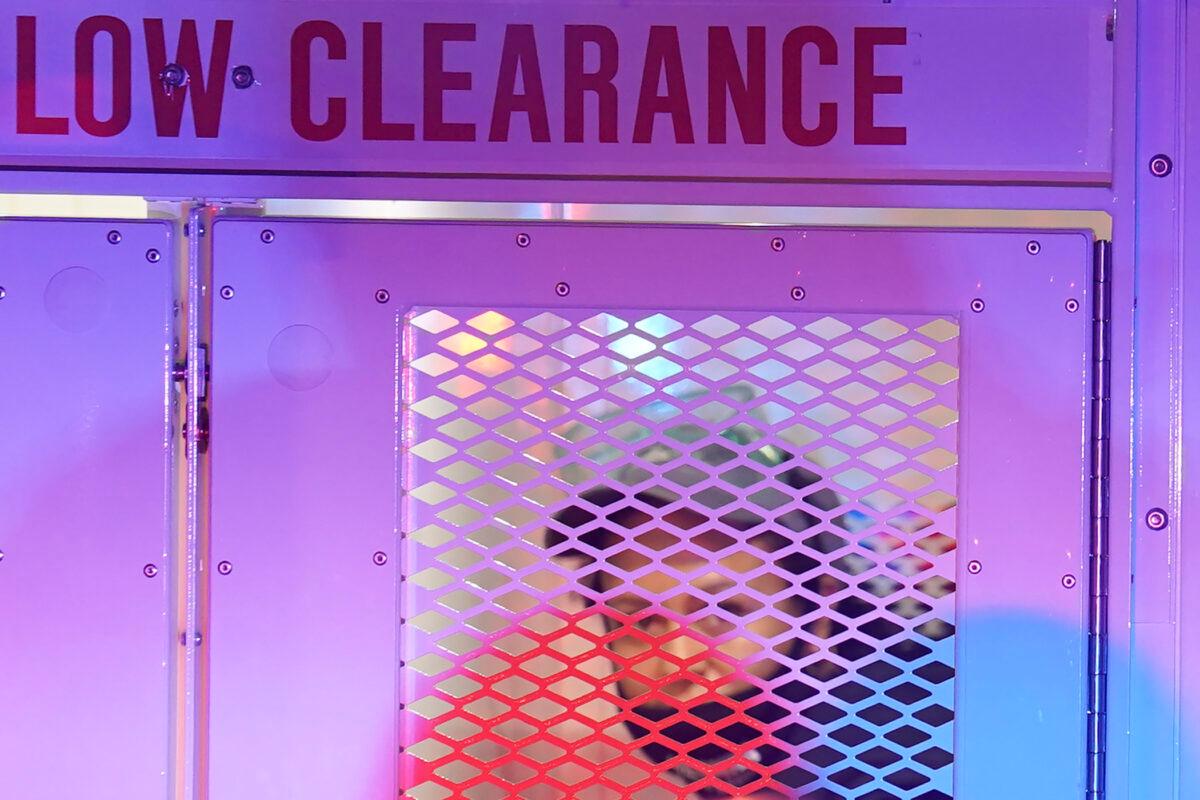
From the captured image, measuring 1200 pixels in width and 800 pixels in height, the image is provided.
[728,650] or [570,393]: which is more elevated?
[570,393]

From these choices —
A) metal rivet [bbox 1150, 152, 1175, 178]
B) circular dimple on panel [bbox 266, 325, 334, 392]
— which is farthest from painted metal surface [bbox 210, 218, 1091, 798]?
metal rivet [bbox 1150, 152, 1175, 178]

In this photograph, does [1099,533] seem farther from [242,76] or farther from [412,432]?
[242,76]

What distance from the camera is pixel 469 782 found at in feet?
4.20

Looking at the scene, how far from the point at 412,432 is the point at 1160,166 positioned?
40.0 inches

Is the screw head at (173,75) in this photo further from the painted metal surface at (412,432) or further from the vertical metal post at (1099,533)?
the vertical metal post at (1099,533)

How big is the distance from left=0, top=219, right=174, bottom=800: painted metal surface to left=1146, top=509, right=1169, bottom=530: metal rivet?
1.24 m

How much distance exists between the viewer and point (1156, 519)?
50.5 inches

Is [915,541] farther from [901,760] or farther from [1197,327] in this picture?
[1197,327]

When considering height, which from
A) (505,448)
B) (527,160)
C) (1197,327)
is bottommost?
(505,448)

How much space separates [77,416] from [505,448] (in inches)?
21.4

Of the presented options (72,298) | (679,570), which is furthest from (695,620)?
(72,298)

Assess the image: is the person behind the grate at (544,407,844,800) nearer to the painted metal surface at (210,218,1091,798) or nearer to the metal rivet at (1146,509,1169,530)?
the painted metal surface at (210,218,1091,798)

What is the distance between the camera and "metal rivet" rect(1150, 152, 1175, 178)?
4.24 feet

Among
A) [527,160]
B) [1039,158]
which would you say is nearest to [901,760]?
[1039,158]
